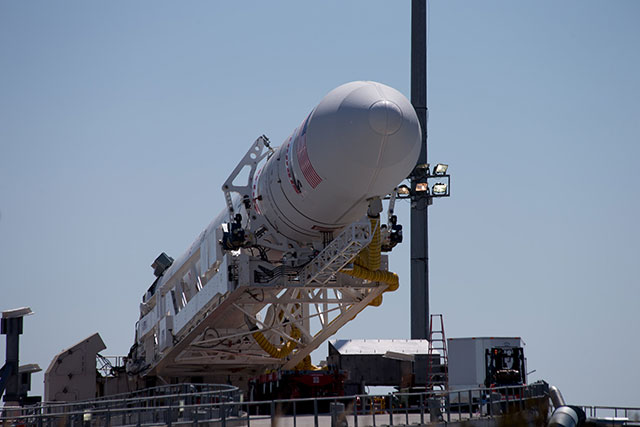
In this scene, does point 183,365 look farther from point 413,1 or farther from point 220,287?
point 413,1

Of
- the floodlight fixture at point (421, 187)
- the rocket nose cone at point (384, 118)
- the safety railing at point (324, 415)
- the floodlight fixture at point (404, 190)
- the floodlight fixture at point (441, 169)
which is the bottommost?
the safety railing at point (324, 415)

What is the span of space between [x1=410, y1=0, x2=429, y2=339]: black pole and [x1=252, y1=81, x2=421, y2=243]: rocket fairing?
18.8 m

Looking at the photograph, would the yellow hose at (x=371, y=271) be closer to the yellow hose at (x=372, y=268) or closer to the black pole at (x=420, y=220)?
the yellow hose at (x=372, y=268)

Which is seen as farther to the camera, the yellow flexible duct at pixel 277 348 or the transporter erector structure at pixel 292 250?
the yellow flexible duct at pixel 277 348

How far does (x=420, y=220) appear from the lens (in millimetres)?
43781

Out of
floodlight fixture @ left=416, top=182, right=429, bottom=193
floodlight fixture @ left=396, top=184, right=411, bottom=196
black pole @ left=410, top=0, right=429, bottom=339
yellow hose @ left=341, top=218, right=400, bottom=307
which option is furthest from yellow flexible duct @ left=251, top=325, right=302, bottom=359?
black pole @ left=410, top=0, right=429, bottom=339

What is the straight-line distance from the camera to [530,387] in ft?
72.1

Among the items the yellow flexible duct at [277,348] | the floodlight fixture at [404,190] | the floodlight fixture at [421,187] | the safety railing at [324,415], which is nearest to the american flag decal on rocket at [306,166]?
the safety railing at [324,415]

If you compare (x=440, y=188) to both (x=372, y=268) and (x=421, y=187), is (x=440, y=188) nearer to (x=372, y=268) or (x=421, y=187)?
(x=421, y=187)

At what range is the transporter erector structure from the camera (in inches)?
913

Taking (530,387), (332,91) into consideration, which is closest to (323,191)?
(332,91)

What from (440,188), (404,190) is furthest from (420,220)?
(404,190)

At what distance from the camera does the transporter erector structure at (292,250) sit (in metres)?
23.2

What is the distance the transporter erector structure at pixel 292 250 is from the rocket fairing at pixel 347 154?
0.03m
